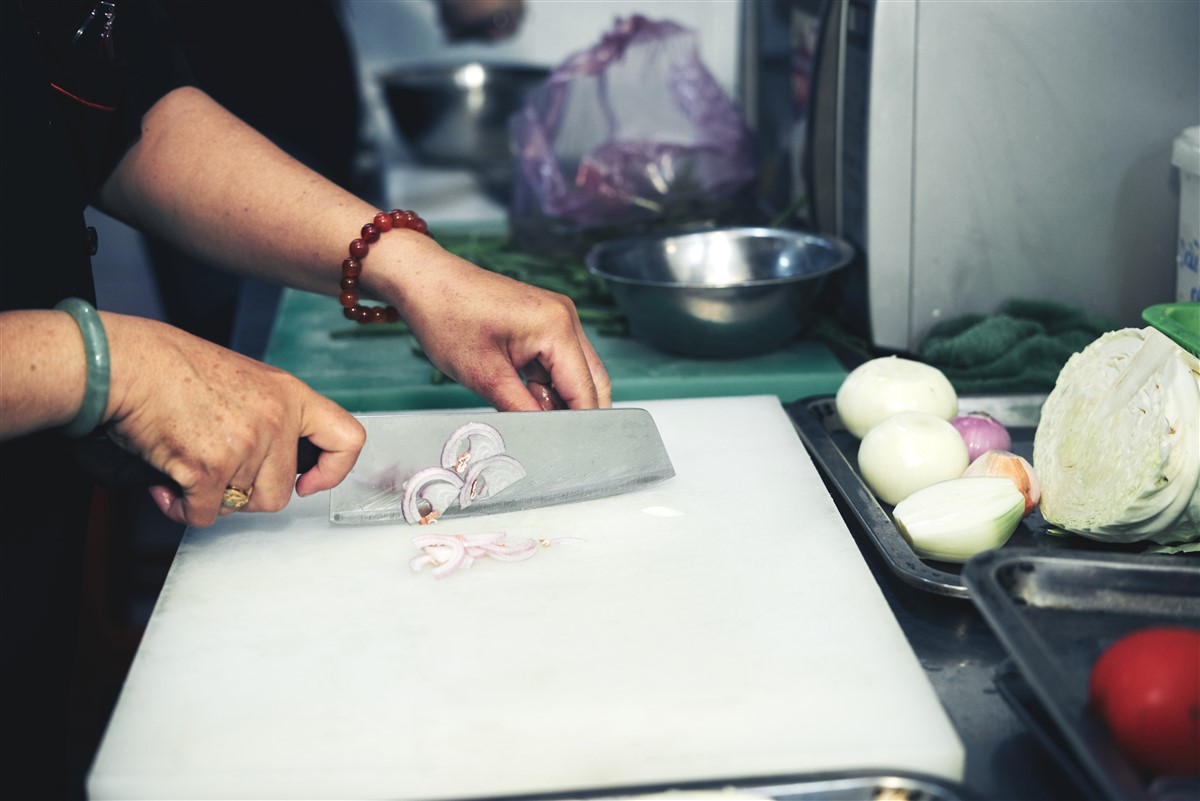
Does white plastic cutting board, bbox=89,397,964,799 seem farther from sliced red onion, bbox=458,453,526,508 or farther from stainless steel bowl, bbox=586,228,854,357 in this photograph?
stainless steel bowl, bbox=586,228,854,357

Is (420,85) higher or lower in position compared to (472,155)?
higher

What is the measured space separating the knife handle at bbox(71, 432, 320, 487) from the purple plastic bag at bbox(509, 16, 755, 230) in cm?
135

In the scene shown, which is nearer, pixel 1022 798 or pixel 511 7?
pixel 1022 798

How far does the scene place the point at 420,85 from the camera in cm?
296

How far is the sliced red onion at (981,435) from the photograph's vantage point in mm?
1303

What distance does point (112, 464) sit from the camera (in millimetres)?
1017

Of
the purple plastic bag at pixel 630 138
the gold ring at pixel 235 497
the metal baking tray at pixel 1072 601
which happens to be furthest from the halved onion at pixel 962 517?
the purple plastic bag at pixel 630 138

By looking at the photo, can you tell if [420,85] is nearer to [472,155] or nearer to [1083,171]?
[472,155]

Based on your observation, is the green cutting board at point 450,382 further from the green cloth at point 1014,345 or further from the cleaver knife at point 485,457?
the cleaver knife at point 485,457

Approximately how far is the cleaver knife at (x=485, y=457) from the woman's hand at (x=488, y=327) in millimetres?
95

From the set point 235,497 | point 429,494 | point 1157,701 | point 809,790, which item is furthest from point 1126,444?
point 235,497

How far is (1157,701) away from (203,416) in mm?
782

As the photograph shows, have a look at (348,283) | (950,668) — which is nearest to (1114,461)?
(950,668)

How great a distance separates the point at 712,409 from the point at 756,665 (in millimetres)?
618
